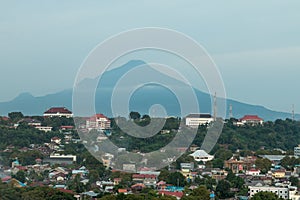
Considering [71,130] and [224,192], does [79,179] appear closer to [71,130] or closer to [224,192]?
[224,192]

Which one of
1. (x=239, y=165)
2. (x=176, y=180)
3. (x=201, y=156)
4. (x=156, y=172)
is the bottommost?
(x=176, y=180)

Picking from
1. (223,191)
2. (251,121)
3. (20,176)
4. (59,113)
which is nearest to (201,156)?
(20,176)

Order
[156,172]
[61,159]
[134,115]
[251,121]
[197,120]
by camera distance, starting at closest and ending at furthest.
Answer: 1. [156,172]
2. [61,159]
3. [197,120]
4. [134,115]
5. [251,121]

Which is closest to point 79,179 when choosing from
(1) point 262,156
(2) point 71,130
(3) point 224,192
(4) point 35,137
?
(3) point 224,192

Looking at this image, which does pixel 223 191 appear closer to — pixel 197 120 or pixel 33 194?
pixel 33 194

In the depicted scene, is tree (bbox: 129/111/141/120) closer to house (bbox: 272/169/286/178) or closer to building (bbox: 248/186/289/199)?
house (bbox: 272/169/286/178)

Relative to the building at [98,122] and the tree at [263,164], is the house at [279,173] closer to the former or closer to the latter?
the tree at [263,164]

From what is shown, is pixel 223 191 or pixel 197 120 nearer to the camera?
pixel 223 191

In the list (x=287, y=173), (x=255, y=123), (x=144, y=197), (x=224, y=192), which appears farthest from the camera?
(x=255, y=123)
